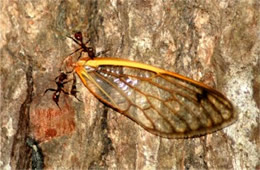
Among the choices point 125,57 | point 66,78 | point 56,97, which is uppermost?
point 125,57

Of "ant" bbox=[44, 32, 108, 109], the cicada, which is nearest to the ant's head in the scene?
"ant" bbox=[44, 32, 108, 109]

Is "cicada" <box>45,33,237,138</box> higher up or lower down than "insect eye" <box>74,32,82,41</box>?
lower down

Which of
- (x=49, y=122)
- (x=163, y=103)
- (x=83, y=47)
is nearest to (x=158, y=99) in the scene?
(x=163, y=103)

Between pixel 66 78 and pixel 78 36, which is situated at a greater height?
pixel 78 36

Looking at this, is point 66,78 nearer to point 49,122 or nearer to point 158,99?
point 49,122

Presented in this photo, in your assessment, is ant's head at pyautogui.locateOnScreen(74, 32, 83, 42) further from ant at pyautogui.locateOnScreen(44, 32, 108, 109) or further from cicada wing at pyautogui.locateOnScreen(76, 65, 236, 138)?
cicada wing at pyautogui.locateOnScreen(76, 65, 236, 138)

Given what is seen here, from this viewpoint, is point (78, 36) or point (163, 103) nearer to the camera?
point (78, 36)
